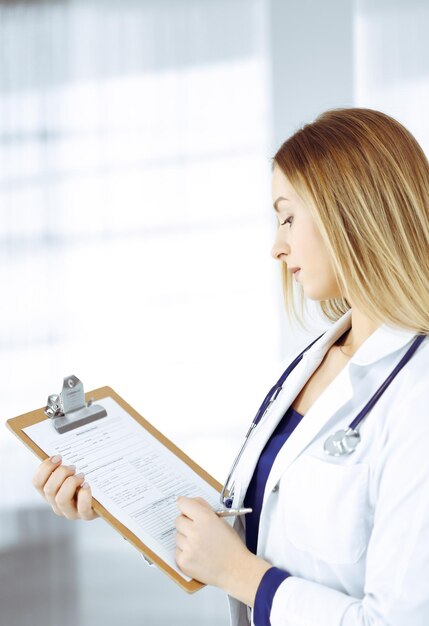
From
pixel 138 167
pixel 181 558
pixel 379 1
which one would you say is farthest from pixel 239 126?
pixel 181 558

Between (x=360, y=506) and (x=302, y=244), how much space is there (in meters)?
0.40

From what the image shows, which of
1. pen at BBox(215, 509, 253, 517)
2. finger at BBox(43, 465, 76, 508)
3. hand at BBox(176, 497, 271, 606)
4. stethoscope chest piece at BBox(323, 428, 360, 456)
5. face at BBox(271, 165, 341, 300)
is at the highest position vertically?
face at BBox(271, 165, 341, 300)

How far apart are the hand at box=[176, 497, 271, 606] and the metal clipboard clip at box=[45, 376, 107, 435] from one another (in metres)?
0.29

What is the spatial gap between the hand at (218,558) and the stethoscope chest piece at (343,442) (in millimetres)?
203

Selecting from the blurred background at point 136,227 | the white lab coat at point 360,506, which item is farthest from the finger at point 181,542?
the blurred background at point 136,227

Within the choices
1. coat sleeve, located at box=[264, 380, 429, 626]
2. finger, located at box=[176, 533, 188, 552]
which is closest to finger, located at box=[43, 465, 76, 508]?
finger, located at box=[176, 533, 188, 552]

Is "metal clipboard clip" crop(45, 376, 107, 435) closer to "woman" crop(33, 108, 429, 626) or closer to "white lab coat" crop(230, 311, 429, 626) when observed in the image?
"woman" crop(33, 108, 429, 626)

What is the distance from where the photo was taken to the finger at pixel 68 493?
1210 mm

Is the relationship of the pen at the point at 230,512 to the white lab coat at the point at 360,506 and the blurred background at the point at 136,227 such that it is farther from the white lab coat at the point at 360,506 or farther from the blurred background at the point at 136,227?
the blurred background at the point at 136,227

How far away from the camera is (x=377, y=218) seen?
3.48 feet

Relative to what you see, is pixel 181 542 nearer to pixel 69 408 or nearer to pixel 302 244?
pixel 69 408

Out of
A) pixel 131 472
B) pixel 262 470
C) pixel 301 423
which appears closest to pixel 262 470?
pixel 262 470

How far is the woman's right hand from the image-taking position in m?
1.21

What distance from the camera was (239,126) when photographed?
3.30 meters
